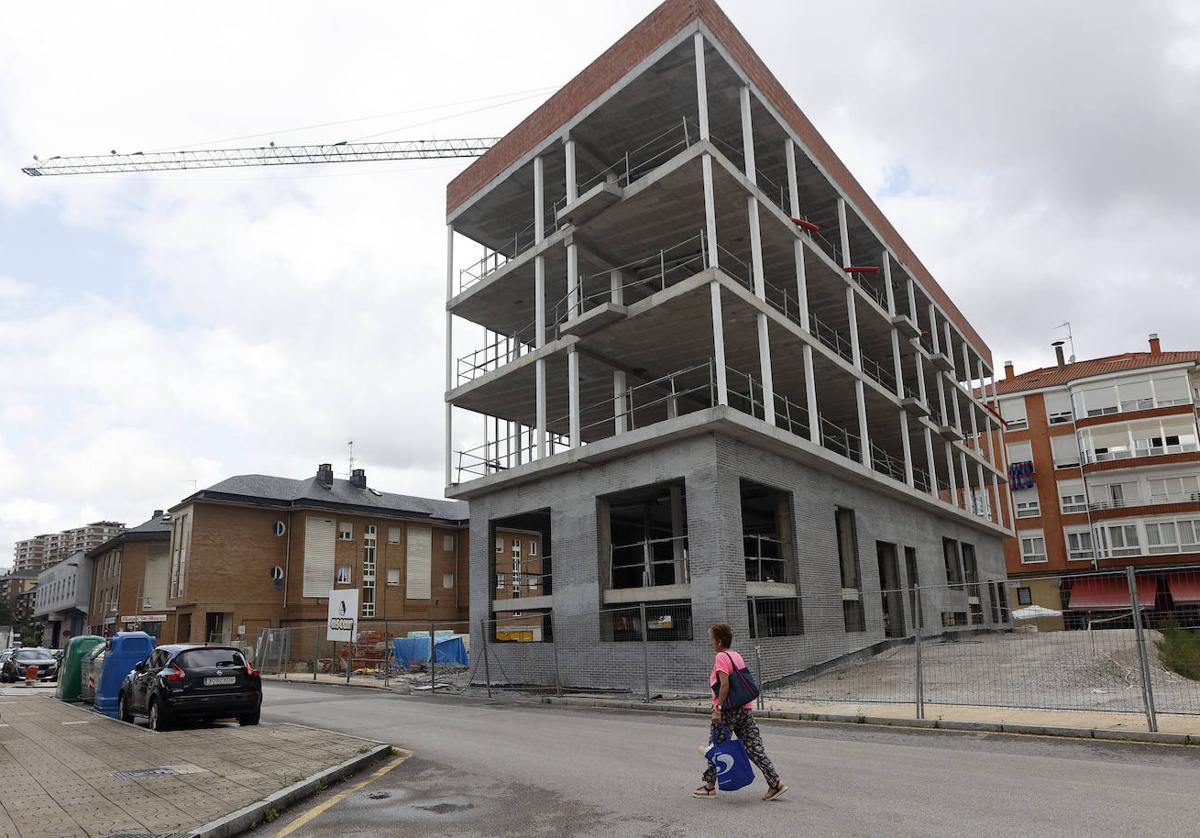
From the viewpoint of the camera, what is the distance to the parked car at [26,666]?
34.1 metres

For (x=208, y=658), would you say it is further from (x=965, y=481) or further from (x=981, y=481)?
(x=981, y=481)

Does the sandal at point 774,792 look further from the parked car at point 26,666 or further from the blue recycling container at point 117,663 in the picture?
the parked car at point 26,666

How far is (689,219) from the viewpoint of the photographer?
21500 millimetres

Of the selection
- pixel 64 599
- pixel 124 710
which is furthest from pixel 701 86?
pixel 64 599

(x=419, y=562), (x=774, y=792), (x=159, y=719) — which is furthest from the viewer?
(x=419, y=562)

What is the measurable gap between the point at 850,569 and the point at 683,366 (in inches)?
298

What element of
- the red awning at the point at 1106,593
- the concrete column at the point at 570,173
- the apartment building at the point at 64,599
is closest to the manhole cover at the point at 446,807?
the red awning at the point at 1106,593

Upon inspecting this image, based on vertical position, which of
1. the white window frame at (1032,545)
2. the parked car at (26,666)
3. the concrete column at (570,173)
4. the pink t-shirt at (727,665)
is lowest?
the parked car at (26,666)

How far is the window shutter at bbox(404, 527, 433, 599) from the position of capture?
4969 cm

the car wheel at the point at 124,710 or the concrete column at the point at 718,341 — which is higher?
the concrete column at the point at 718,341

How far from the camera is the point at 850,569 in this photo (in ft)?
75.6

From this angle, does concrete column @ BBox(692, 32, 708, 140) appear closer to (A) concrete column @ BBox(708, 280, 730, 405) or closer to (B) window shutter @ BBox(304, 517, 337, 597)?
(A) concrete column @ BBox(708, 280, 730, 405)

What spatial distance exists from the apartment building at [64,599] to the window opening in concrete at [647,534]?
179 ft

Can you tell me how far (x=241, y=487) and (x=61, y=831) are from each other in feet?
137
